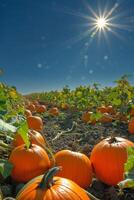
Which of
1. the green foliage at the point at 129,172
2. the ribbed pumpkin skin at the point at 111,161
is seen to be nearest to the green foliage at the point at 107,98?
the ribbed pumpkin skin at the point at 111,161

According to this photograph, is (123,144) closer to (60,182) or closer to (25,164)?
(25,164)

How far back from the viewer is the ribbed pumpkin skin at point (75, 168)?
11.1ft

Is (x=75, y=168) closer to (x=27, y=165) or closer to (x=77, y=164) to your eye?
(x=77, y=164)

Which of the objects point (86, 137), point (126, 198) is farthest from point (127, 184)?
point (86, 137)

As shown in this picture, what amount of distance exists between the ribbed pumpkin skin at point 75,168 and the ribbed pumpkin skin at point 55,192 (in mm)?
889

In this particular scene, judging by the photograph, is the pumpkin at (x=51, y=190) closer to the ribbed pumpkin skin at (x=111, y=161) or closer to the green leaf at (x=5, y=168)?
the green leaf at (x=5, y=168)

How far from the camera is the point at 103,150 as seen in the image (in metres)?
3.56

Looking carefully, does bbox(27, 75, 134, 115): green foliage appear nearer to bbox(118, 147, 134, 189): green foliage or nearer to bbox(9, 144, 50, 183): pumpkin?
bbox(9, 144, 50, 183): pumpkin

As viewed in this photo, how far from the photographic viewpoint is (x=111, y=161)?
3.51m

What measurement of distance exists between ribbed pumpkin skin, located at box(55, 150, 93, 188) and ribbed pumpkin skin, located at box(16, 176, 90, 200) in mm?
889

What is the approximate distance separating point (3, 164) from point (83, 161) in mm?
695

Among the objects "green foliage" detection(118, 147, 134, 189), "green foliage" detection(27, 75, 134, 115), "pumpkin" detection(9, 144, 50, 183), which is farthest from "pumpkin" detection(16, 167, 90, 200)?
"green foliage" detection(27, 75, 134, 115)

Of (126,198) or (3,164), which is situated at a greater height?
(3,164)

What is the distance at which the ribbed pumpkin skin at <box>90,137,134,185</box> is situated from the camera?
3484 millimetres
